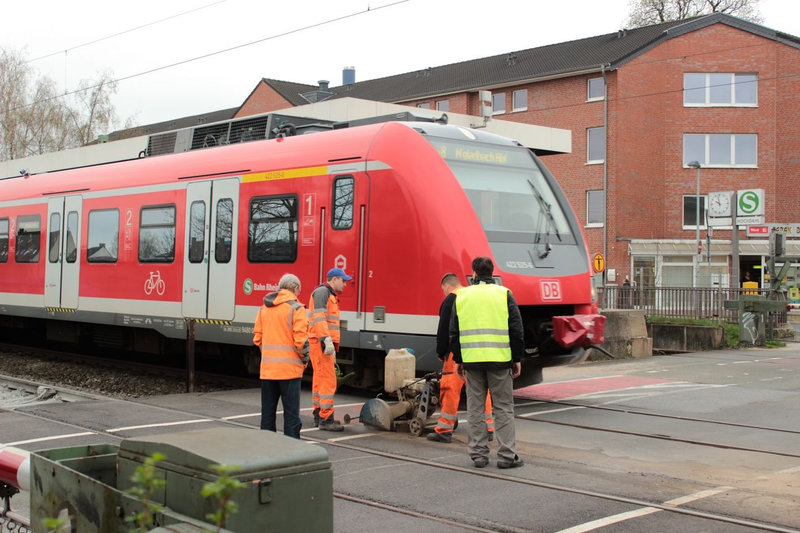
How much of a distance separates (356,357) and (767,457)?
539cm

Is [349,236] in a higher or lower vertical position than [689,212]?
lower

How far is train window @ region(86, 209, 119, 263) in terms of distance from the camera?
15.5m

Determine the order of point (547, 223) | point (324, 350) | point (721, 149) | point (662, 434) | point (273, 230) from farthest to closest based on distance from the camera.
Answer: point (721, 149)
point (273, 230)
point (547, 223)
point (662, 434)
point (324, 350)

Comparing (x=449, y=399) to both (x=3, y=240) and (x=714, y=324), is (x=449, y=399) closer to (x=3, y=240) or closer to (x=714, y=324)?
(x=3, y=240)

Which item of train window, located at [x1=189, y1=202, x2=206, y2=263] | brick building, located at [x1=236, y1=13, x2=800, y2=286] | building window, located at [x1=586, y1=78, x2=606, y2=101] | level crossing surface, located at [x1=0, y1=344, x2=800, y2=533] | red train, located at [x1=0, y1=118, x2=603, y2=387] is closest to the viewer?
level crossing surface, located at [x1=0, y1=344, x2=800, y2=533]

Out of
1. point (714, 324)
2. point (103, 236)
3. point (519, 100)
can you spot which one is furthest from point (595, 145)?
point (103, 236)

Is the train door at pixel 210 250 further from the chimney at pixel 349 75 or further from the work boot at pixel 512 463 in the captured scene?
the chimney at pixel 349 75

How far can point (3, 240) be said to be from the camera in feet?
61.8

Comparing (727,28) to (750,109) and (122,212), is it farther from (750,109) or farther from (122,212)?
(122,212)

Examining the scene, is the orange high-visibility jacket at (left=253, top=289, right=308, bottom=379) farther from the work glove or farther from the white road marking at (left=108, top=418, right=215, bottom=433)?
the white road marking at (left=108, top=418, right=215, bottom=433)

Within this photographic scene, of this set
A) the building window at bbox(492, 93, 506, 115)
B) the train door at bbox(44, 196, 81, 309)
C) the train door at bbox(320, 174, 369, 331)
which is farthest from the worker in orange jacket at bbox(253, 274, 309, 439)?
the building window at bbox(492, 93, 506, 115)

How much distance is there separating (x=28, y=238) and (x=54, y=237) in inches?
46.0

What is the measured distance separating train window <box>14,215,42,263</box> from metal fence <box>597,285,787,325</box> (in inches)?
504

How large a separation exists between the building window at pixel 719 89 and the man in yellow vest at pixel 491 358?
1487 inches
